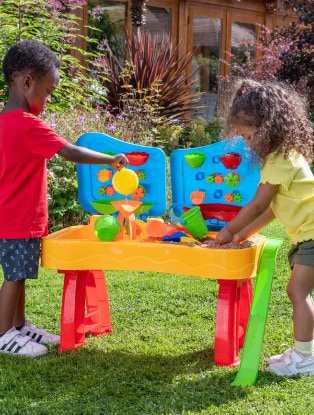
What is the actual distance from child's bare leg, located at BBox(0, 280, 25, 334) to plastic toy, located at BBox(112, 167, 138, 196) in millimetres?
624

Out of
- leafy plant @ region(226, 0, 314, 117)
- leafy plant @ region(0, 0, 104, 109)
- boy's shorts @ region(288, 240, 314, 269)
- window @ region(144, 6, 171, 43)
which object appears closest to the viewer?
boy's shorts @ region(288, 240, 314, 269)

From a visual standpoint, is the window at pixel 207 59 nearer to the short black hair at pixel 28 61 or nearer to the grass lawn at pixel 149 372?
the grass lawn at pixel 149 372

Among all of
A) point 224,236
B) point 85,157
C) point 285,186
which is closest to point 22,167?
point 85,157

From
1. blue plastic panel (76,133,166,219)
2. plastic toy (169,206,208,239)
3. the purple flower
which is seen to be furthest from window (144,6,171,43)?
plastic toy (169,206,208,239)

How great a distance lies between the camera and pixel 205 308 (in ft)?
13.0

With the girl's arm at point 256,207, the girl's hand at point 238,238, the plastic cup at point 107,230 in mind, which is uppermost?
the girl's arm at point 256,207

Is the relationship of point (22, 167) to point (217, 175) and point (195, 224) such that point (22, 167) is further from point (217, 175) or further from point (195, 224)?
point (217, 175)

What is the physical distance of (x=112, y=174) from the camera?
11.3 ft

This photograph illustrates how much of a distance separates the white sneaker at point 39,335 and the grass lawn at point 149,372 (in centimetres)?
13

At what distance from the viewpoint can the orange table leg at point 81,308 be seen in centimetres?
313

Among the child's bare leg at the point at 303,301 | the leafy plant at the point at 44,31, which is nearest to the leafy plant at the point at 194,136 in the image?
the leafy plant at the point at 44,31

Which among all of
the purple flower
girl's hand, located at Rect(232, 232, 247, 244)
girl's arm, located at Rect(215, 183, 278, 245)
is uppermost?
the purple flower

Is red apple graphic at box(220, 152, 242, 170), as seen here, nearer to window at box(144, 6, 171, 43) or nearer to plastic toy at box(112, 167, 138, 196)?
plastic toy at box(112, 167, 138, 196)

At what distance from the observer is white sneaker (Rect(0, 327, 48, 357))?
3164mm
